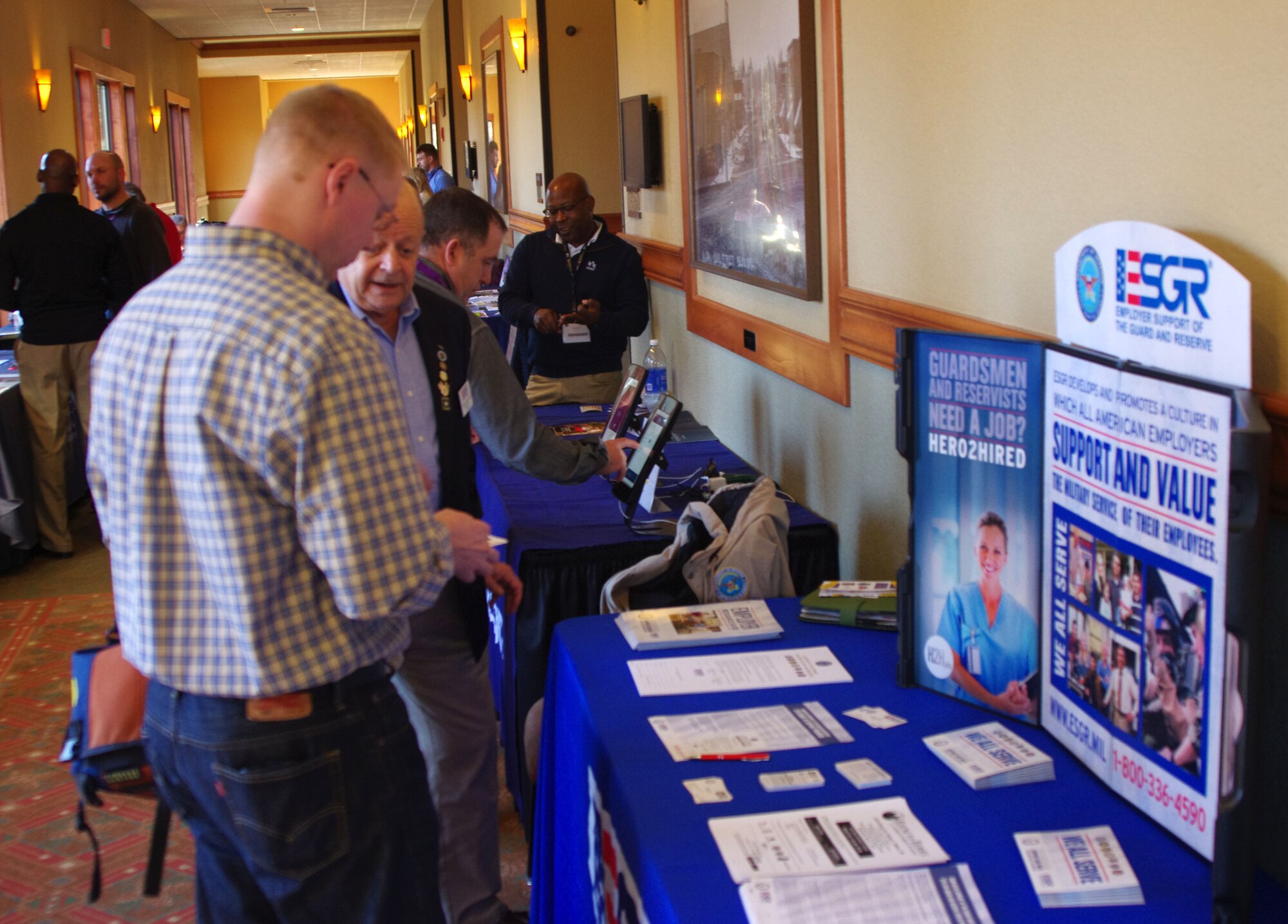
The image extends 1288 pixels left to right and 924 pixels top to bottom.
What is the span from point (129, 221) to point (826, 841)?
233 inches

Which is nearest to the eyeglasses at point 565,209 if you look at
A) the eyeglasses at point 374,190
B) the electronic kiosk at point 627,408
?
the electronic kiosk at point 627,408

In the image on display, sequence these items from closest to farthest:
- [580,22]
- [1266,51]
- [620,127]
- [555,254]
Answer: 1. [1266,51]
2. [555,254]
3. [620,127]
4. [580,22]

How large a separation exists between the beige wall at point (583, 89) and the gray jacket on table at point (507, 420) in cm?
444

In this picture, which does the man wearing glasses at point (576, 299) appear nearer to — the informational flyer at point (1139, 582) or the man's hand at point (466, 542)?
the man's hand at point (466, 542)

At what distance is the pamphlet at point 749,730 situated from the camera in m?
1.56

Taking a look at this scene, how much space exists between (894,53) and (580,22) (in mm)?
4920

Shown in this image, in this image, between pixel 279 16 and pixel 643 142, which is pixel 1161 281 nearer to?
pixel 643 142

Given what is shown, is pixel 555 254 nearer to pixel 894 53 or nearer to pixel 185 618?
pixel 894 53

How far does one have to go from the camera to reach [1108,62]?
61.2 inches

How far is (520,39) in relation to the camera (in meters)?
7.36

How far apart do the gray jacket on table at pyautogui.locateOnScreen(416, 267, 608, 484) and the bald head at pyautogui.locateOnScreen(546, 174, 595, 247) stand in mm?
1894

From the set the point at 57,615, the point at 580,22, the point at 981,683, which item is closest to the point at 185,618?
the point at 981,683

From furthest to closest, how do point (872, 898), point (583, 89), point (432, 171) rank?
point (432, 171), point (583, 89), point (872, 898)

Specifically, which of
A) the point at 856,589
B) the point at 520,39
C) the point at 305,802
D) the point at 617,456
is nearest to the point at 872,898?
the point at 305,802
